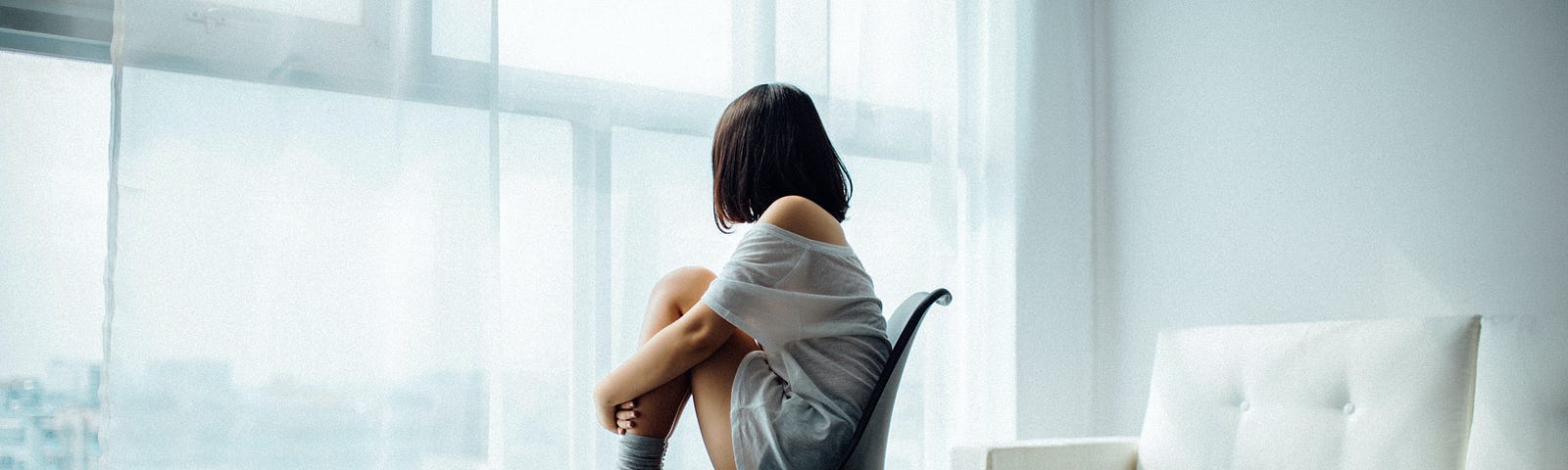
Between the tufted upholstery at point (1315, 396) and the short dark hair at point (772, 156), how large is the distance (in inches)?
34.7

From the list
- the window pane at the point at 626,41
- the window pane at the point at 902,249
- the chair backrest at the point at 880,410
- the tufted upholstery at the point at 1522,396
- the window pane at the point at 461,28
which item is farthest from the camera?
the window pane at the point at 902,249

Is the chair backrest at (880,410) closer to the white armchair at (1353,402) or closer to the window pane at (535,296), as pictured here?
the white armchair at (1353,402)

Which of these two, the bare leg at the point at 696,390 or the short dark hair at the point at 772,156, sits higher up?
the short dark hair at the point at 772,156

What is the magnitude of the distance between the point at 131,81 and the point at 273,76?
0.63ft

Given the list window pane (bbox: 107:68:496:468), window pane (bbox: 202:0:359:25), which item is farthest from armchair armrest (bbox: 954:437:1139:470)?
window pane (bbox: 202:0:359:25)

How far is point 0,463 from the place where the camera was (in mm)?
1643

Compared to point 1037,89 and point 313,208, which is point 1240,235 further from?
point 313,208

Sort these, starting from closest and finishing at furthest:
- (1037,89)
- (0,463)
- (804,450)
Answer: (804,450), (0,463), (1037,89)

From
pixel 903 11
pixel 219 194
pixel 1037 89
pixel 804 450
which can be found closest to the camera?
pixel 804 450

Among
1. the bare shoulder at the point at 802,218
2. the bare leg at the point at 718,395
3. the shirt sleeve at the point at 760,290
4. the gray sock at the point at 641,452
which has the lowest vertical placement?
the gray sock at the point at 641,452

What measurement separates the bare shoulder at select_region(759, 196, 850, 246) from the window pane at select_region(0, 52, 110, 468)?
0.99 meters

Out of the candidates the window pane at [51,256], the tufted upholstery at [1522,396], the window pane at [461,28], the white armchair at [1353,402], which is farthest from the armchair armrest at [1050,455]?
the window pane at [51,256]

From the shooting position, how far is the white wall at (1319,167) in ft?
7.11

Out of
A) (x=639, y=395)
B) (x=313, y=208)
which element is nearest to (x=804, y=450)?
(x=639, y=395)
